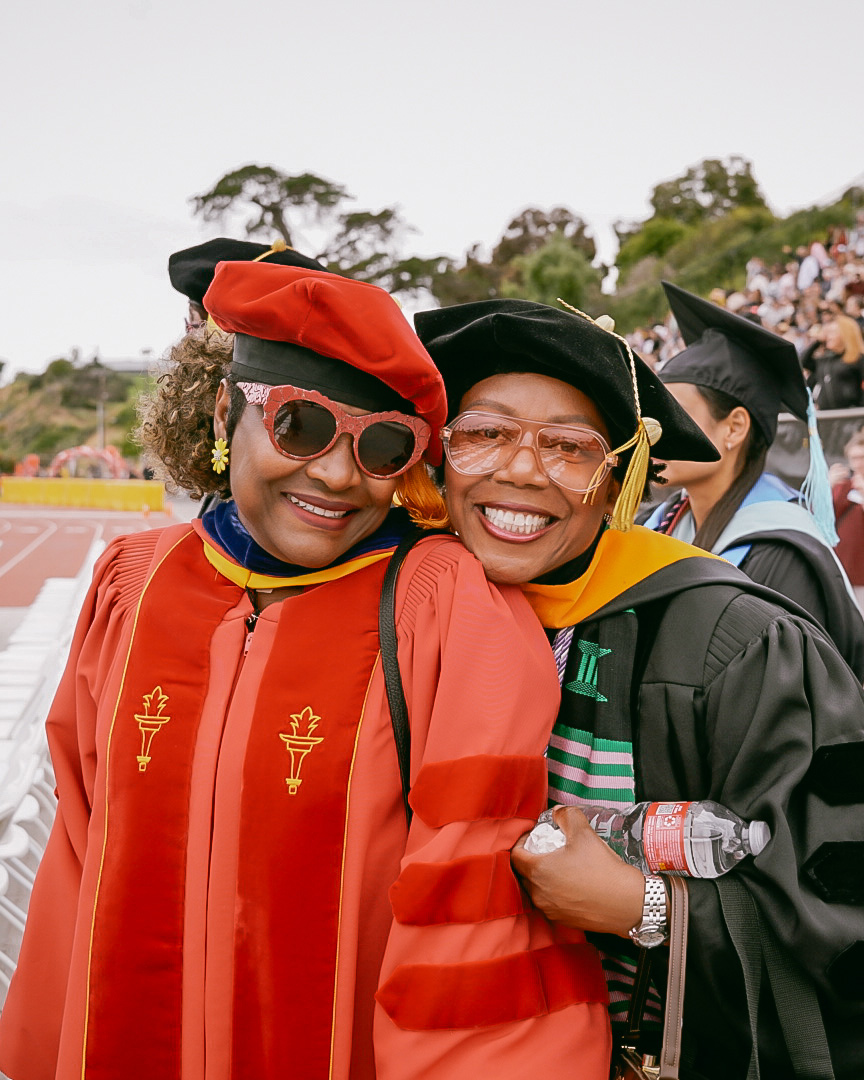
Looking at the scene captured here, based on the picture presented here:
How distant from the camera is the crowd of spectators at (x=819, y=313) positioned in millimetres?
8945

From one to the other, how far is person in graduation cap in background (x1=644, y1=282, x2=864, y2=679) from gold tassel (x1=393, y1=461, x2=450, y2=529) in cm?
150

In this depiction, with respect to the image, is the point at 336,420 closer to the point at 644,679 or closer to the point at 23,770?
the point at 644,679

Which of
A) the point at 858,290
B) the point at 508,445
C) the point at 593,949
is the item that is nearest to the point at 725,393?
the point at 508,445

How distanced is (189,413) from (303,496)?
1.56 feet

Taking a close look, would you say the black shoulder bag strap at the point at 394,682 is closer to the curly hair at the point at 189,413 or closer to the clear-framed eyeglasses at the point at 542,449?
the clear-framed eyeglasses at the point at 542,449

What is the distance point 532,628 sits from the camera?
5.41 feet

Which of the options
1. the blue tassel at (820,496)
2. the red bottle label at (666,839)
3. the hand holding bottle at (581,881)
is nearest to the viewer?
the hand holding bottle at (581,881)

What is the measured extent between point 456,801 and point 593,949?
1.40 ft

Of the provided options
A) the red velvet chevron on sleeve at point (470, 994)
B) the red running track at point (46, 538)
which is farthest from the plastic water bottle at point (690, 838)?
the red running track at point (46, 538)

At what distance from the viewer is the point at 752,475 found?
11.7 ft

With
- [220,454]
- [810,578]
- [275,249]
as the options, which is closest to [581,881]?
[220,454]

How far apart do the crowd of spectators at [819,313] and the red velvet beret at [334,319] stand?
171 inches

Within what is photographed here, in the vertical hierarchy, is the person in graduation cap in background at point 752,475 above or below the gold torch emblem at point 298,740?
above

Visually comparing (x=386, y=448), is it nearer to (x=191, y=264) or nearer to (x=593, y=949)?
(x=191, y=264)
